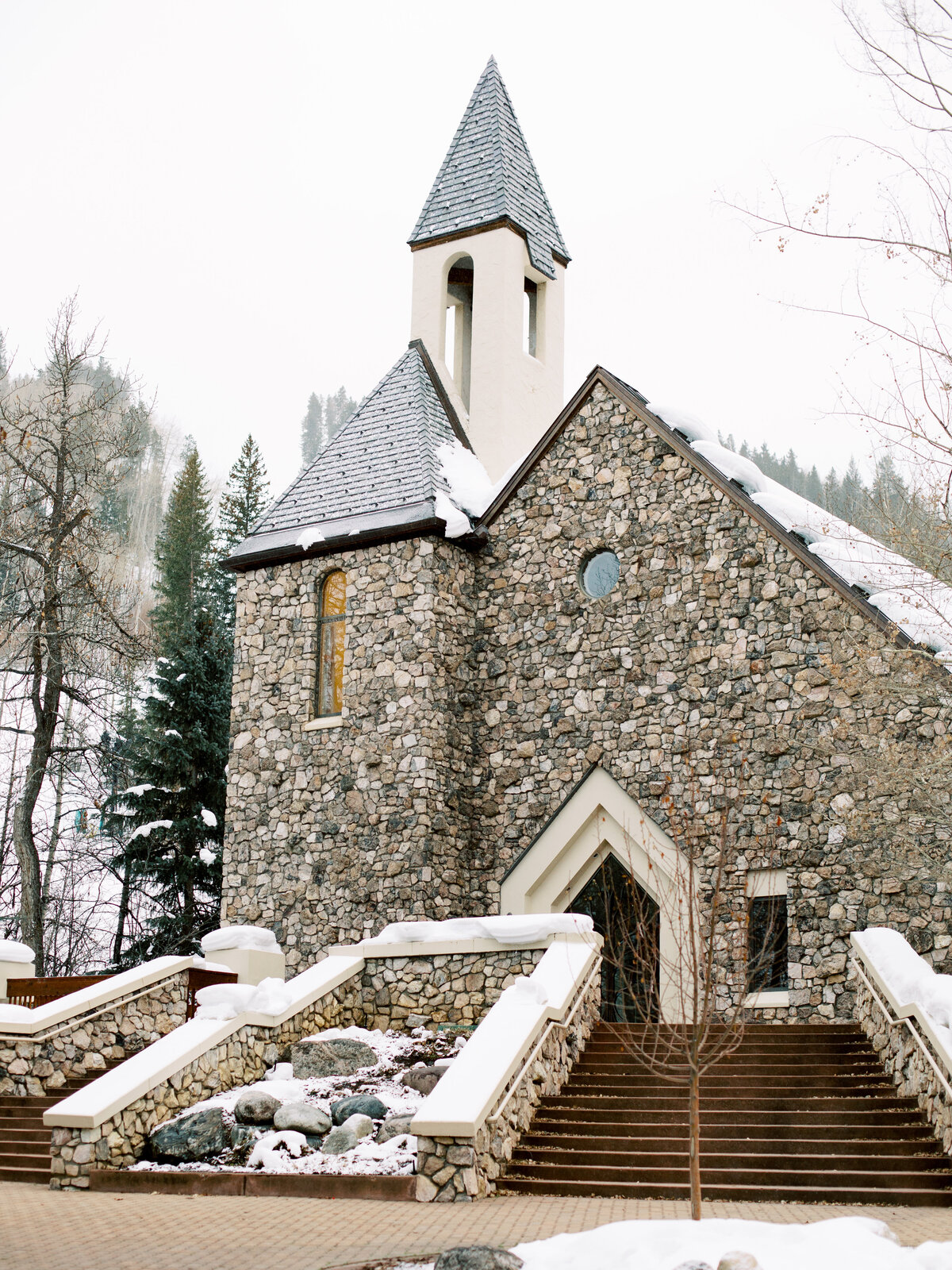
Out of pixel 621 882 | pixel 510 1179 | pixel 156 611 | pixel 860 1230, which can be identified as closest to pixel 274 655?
pixel 621 882

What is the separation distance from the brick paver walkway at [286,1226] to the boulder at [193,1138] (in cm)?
75

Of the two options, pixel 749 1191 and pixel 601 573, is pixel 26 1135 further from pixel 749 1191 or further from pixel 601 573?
pixel 601 573

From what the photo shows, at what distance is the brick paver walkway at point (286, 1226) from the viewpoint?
630 cm

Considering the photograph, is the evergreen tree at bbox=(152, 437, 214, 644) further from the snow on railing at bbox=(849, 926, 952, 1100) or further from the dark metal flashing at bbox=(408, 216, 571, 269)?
the snow on railing at bbox=(849, 926, 952, 1100)

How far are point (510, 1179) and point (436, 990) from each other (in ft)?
11.6

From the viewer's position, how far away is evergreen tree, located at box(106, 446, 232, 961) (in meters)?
21.9

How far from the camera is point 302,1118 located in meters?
9.34

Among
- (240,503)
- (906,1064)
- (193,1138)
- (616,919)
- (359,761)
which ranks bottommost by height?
(193,1138)

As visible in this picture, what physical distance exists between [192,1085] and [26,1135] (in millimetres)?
1526

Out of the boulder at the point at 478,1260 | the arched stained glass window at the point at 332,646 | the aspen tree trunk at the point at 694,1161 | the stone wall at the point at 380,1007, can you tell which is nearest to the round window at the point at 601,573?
the arched stained glass window at the point at 332,646

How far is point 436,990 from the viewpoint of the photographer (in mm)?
11797

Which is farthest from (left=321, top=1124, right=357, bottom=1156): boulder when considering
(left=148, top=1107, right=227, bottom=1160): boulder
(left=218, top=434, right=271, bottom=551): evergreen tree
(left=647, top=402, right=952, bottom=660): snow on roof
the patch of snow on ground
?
(left=218, top=434, right=271, bottom=551): evergreen tree

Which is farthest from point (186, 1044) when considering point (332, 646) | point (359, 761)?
point (332, 646)

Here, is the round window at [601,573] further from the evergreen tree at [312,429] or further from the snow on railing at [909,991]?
the evergreen tree at [312,429]
